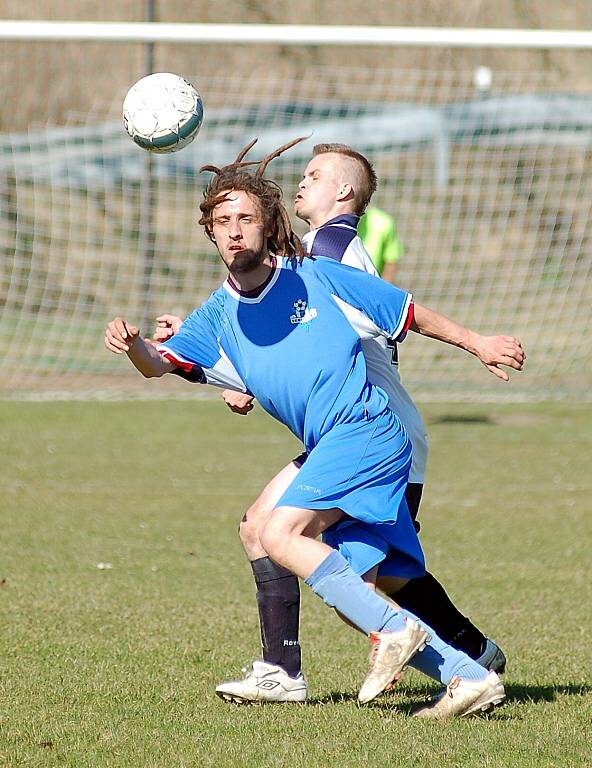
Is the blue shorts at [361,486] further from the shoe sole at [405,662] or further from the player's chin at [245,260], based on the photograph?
the player's chin at [245,260]

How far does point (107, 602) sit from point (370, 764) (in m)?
2.66

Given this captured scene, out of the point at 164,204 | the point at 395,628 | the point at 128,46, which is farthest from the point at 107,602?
the point at 128,46

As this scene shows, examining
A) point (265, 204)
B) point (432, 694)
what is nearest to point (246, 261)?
point (265, 204)

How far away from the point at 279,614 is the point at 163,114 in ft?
6.17

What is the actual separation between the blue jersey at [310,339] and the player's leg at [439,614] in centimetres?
57

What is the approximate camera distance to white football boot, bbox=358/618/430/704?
387cm

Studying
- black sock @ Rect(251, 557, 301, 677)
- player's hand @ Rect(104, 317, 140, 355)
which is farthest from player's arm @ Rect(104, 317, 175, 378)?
black sock @ Rect(251, 557, 301, 677)

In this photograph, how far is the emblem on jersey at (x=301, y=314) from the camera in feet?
13.7

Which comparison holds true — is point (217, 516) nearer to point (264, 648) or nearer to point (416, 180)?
point (264, 648)

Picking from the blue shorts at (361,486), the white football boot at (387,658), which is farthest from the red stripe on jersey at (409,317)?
the white football boot at (387,658)

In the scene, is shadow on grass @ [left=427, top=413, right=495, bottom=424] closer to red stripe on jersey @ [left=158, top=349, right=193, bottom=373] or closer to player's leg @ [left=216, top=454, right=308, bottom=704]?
player's leg @ [left=216, top=454, right=308, bottom=704]

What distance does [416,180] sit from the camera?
16266 millimetres

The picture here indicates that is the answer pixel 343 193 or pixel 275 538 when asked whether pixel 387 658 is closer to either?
pixel 275 538

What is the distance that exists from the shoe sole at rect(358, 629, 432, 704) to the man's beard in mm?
1308
